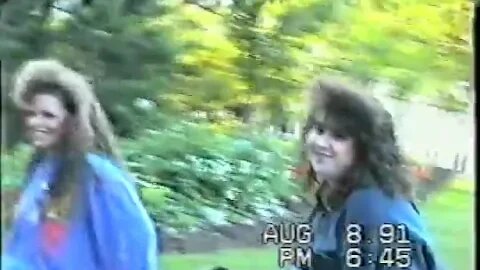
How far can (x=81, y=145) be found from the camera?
1.58 metres

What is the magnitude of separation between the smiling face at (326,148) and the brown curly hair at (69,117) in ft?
0.92

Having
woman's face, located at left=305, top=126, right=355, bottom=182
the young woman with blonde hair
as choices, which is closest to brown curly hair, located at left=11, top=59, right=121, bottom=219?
the young woman with blonde hair

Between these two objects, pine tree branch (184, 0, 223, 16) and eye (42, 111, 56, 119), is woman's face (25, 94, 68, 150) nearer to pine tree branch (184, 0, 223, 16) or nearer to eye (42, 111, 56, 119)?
eye (42, 111, 56, 119)

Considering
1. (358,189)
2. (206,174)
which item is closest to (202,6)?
(206,174)

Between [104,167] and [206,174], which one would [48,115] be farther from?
A: [206,174]

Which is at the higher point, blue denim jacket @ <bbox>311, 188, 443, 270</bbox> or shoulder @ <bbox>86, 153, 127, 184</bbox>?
shoulder @ <bbox>86, 153, 127, 184</bbox>

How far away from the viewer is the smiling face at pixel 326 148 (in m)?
1.58

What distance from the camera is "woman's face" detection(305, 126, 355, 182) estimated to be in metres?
1.58

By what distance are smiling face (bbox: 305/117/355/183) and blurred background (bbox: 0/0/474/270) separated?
3 cm

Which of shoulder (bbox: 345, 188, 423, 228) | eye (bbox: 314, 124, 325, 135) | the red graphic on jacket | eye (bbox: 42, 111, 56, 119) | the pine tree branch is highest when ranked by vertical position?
the pine tree branch

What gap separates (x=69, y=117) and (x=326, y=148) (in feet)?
1.23

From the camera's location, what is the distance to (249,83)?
1.58 m

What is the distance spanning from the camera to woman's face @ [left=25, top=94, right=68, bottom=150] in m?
1.57

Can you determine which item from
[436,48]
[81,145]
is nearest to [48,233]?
[81,145]
